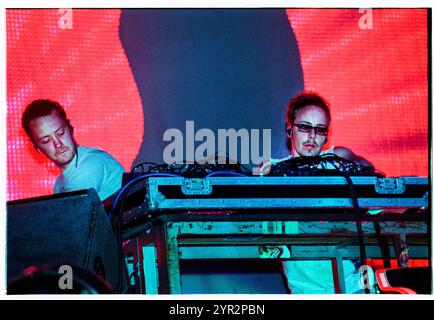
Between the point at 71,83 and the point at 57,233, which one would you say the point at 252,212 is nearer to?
the point at 57,233

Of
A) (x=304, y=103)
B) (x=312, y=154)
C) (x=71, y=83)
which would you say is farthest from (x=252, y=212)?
(x=71, y=83)

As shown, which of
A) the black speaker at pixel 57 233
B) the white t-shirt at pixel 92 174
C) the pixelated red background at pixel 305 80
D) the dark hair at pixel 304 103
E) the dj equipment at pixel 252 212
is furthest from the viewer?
the dark hair at pixel 304 103

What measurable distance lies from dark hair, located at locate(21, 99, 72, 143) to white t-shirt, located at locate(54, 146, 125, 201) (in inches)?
5.8

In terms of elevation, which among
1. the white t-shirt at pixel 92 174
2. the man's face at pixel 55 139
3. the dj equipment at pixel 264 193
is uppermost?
the man's face at pixel 55 139

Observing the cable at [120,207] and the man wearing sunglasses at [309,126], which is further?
the man wearing sunglasses at [309,126]

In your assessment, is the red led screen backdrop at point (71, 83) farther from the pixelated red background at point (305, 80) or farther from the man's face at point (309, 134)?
the man's face at point (309, 134)

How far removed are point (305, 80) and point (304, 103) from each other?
0.13m

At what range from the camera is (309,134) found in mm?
2008

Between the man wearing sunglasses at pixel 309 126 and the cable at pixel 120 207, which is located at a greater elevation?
the man wearing sunglasses at pixel 309 126

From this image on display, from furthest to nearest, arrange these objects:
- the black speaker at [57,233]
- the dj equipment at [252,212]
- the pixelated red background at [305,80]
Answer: the pixelated red background at [305,80] < the dj equipment at [252,212] < the black speaker at [57,233]

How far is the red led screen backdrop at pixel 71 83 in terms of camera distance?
201 centimetres

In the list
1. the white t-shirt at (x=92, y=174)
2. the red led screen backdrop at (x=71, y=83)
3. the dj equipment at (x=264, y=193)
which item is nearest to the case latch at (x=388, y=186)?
the dj equipment at (x=264, y=193)

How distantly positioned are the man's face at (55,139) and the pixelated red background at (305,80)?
3 cm

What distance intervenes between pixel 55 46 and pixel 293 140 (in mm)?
859
